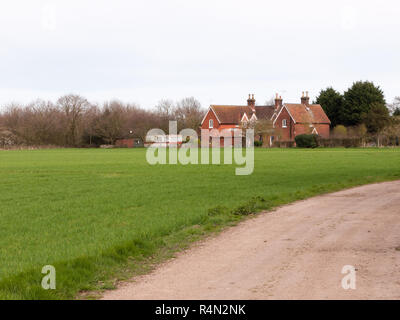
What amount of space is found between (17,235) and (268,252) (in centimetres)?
602

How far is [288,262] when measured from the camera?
8289 mm

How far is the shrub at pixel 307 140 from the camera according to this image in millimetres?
80062

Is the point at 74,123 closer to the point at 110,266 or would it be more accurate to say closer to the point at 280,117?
the point at 280,117

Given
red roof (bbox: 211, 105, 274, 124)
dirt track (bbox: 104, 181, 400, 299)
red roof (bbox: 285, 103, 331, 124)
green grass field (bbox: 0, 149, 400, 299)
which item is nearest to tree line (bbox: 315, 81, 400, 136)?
red roof (bbox: 285, 103, 331, 124)

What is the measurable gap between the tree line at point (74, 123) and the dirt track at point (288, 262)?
9860cm

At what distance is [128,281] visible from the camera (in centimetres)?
771

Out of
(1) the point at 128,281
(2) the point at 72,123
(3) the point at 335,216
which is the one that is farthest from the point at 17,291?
(2) the point at 72,123

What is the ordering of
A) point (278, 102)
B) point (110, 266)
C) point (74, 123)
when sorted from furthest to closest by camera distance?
point (74, 123) < point (278, 102) < point (110, 266)

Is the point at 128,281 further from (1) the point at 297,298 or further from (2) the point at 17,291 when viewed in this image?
(1) the point at 297,298

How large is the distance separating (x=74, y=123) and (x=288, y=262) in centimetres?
11972

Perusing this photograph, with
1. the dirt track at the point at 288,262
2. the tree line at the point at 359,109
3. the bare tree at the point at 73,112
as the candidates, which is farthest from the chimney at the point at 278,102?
the dirt track at the point at 288,262

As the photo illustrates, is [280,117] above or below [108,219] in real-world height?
above

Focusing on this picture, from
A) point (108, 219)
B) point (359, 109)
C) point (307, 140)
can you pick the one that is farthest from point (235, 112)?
point (108, 219)

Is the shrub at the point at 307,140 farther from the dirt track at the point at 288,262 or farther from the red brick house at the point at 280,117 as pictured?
the dirt track at the point at 288,262
